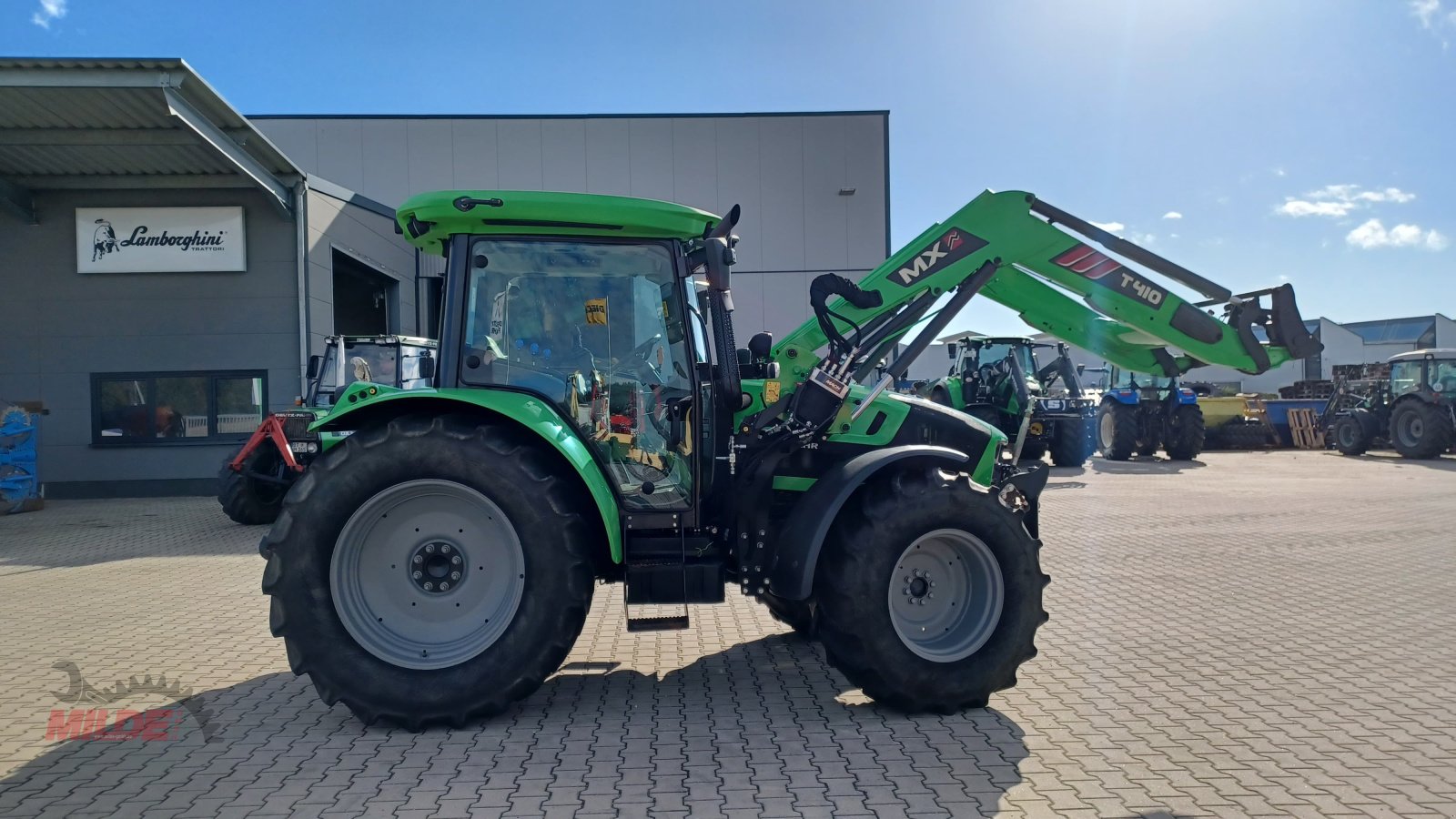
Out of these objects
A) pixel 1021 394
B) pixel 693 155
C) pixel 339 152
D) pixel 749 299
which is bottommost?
pixel 1021 394

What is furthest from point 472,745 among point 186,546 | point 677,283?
point 186,546

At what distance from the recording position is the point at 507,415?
4168 mm

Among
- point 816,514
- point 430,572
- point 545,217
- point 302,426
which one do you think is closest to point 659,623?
point 816,514

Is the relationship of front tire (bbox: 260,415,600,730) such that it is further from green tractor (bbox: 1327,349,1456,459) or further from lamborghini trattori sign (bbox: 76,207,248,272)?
green tractor (bbox: 1327,349,1456,459)

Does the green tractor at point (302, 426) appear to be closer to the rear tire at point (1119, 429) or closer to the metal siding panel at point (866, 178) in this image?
the metal siding panel at point (866, 178)

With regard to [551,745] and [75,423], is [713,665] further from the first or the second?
[75,423]

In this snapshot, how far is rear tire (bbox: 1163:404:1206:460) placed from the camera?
64.6 feet

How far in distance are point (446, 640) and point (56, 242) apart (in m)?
14.4

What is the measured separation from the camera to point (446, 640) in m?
4.27

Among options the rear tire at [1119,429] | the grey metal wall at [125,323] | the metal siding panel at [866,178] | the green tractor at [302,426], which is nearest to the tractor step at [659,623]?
the green tractor at [302,426]

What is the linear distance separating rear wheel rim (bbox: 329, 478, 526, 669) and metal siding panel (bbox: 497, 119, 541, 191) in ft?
63.9

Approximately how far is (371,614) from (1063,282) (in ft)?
13.6

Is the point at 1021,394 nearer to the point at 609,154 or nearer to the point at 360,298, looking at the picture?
the point at 609,154

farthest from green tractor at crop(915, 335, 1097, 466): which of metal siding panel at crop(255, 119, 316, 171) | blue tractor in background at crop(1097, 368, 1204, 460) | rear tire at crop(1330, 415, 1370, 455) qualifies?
metal siding panel at crop(255, 119, 316, 171)
